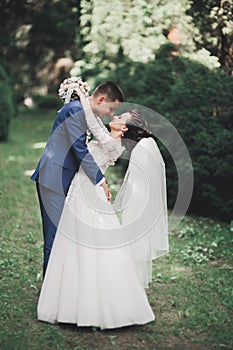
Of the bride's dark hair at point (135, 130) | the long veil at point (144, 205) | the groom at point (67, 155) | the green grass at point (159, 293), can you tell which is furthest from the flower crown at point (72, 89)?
the green grass at point (159, 293)

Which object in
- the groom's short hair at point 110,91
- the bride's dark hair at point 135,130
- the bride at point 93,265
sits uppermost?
the groom's short hair at point 110,91

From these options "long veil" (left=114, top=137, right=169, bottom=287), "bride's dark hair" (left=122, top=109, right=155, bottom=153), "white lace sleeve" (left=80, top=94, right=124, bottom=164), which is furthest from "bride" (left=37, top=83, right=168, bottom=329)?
"bride's dark hair" (left=122, top=109, right=155, bottom=153)

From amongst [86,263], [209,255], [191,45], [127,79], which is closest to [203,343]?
[86,263]

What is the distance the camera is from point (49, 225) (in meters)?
4.82

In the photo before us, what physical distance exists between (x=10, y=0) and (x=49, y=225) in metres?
21.4

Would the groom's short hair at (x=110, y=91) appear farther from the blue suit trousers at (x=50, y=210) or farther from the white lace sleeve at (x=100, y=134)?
the blue suit trousers at (x=50, y=210)

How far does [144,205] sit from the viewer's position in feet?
17.7

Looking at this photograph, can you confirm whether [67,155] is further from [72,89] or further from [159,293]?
[159,293]

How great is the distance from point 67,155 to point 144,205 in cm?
106

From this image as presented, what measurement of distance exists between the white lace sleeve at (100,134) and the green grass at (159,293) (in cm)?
146

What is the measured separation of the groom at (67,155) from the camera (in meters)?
4.62

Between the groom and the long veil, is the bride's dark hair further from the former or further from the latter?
the groom

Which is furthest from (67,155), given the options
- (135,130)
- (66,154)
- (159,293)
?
(159,293)

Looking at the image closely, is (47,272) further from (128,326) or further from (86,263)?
(128,326)
